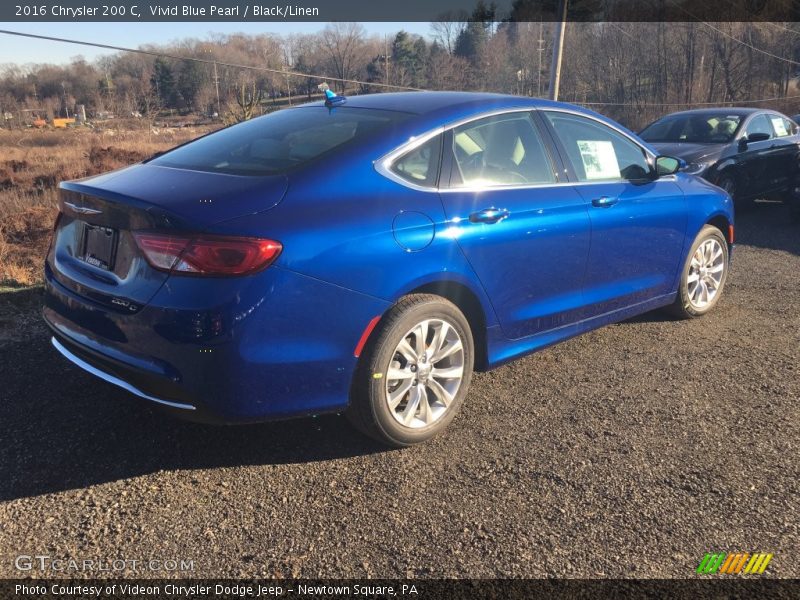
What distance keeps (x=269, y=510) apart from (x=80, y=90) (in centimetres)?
6321

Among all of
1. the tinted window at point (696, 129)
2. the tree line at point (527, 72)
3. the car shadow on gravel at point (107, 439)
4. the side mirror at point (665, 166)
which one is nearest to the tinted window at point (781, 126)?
the tinted window at point (696, 129)

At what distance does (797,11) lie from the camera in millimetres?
50406

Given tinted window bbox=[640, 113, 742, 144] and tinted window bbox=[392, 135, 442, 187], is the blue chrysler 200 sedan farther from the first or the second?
tinted window bbox=[640, 113, 742, 144]

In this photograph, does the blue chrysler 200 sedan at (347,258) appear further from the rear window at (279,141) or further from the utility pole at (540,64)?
the utility pole at (540,64)

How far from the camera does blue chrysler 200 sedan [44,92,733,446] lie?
8.82 ft

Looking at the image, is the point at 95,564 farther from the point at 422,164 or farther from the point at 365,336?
the point at 422,164

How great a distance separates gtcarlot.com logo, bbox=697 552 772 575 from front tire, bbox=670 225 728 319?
9.59 feet

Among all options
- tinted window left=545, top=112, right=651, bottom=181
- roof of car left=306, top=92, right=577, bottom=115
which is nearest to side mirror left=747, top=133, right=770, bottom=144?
tinted window left=545, top=112, right=651, bottom=181

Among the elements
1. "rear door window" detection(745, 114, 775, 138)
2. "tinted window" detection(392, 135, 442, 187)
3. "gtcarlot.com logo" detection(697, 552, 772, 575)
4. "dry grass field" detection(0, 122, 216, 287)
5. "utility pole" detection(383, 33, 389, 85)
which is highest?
"utility pole" detection(383, 33, 389, 85)

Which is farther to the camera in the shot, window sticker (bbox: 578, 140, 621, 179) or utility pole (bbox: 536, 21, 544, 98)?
utility pole (bbox: 536, 21, 544, 98)

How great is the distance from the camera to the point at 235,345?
266 cm

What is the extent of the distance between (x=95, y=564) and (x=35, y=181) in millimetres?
18729

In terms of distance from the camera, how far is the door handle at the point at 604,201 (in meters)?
4.18

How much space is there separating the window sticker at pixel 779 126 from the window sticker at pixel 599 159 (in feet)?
25.7
